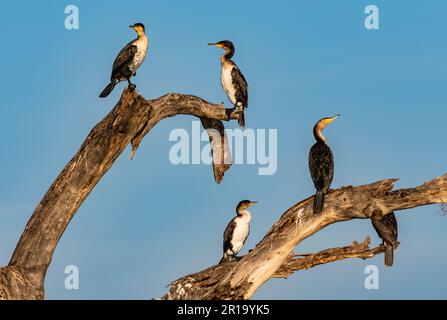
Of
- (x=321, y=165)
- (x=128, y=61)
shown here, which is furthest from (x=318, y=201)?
(x=128, y=61)

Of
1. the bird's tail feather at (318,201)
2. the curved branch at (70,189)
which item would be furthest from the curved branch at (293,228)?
the curved branch at (70,189)

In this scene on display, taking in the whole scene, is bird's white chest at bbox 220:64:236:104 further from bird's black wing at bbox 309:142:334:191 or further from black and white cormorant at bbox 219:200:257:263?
bird's black wing at bbox 309:142:334:191

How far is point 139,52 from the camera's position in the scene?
Result: 16844 mm

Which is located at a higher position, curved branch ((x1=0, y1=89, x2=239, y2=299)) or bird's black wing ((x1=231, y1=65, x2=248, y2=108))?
bird's black wing ((x1=231, y1=65, x2=248, y2=108))

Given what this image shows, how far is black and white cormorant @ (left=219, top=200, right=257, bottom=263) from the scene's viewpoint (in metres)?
15.8

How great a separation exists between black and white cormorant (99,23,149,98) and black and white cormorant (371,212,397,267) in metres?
5.44

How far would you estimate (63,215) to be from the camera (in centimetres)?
1430

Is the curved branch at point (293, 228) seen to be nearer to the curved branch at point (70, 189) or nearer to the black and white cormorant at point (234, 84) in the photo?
the curved branch at point (70, 189)

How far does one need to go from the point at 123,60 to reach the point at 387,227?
19.6 ft

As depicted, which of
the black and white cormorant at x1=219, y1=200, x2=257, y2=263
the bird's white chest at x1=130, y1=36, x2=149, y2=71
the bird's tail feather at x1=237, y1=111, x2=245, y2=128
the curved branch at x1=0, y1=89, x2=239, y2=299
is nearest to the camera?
the curved branch at x1=0, y1=89, x2=239, y2=299

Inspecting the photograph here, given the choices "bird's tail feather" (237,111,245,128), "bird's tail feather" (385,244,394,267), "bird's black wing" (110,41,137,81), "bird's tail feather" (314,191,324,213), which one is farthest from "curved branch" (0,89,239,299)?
"bird's tail feather" (385,244,394,267)

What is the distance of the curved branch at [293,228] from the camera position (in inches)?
537
